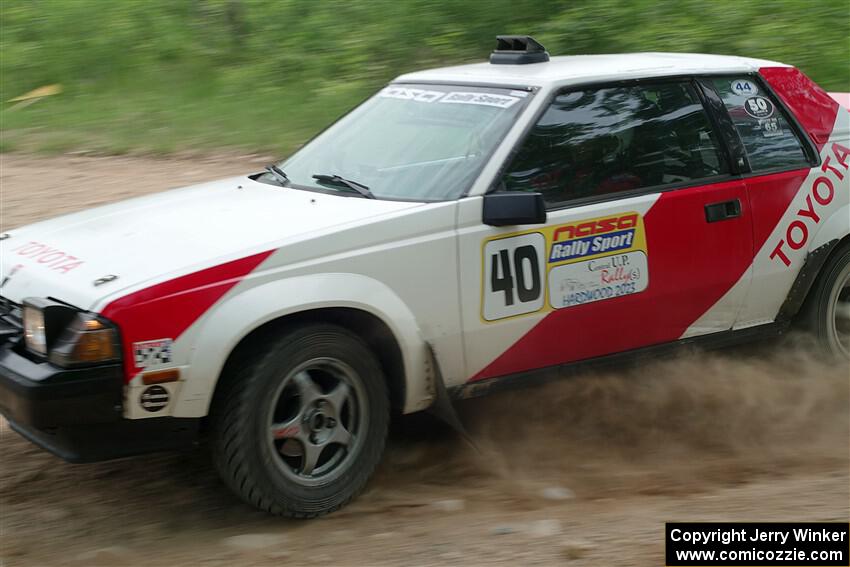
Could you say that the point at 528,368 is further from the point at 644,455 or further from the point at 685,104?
the point at 685,104

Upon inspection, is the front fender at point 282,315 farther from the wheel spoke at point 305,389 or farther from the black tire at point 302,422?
the wheel spoke at point 305,389

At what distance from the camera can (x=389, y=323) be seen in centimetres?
412

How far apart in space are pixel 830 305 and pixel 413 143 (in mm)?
2310

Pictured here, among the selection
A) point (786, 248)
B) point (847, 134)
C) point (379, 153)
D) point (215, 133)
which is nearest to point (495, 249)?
point (379, 153)

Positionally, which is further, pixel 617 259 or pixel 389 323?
pixel 617 259

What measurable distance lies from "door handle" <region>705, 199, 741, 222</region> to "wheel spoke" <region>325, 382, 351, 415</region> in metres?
1.85

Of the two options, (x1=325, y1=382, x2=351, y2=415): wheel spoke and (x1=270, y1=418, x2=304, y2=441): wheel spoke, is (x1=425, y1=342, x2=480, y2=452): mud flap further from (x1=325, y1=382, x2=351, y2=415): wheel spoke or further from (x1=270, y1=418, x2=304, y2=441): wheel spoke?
(x1=270, y1=418, x2=304, y2=441): wheel spoke

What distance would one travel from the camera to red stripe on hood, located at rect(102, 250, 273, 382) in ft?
11.8

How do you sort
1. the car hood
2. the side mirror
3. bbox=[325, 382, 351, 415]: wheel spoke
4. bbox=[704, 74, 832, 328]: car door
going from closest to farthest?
the car hood < bbox=[325, 382, 351, 415]: wheel spoke < the side mirror < bbox=[704, 74, 832, 328]: car door

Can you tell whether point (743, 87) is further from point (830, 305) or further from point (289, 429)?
point (289, 429)

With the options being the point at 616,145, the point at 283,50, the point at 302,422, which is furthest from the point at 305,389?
the point at 283,50

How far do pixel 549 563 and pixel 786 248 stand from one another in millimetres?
2278

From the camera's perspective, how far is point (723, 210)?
4.88 meters

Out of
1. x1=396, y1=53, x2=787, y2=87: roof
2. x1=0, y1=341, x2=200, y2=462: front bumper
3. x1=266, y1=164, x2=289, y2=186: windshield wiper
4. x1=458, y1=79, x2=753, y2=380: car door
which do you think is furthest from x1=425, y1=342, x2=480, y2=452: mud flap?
x1=396, y1=53, x2=787, y2=87: roof
